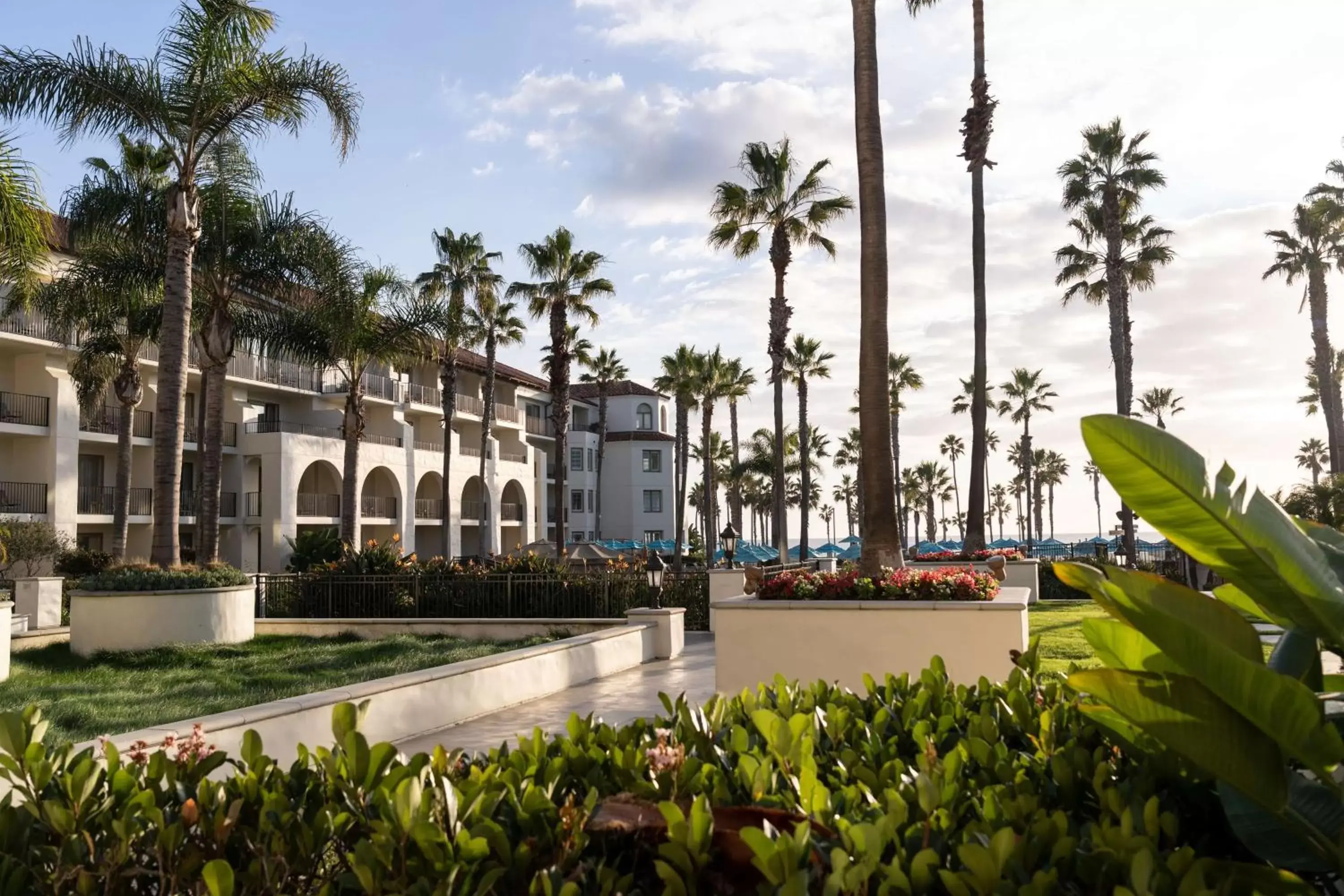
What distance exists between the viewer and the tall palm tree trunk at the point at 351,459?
28.9 metres

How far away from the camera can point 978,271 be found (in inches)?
1053

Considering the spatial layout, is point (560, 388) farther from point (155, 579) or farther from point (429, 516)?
point (155, 579)

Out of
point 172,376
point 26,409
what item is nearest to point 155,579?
A: point 172,376

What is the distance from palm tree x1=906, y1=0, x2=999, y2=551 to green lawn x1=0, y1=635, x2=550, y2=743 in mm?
14885

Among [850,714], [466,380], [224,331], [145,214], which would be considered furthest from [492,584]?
[466,380]

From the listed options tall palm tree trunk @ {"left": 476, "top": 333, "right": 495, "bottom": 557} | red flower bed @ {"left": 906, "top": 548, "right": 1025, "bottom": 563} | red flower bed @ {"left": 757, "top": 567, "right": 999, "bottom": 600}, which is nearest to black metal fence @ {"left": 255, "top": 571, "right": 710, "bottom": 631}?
red flower bed @ {"left": 757, "top": 567, "right": 999, "bottom": 600}

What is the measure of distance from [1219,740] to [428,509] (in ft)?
145

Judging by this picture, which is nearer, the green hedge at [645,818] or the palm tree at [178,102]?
the green hedge at [645,818]

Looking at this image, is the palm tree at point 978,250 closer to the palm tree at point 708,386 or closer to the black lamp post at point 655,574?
the black lamp post at point 655,574

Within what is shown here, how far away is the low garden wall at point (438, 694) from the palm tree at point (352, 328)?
440 inches

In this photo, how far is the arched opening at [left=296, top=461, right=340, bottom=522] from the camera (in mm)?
37844

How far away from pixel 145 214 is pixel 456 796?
20551 mm

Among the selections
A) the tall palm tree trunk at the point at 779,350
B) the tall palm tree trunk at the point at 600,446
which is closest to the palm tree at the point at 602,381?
the tall palm tree trunk at the point at 600,446

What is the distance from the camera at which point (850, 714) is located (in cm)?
330
